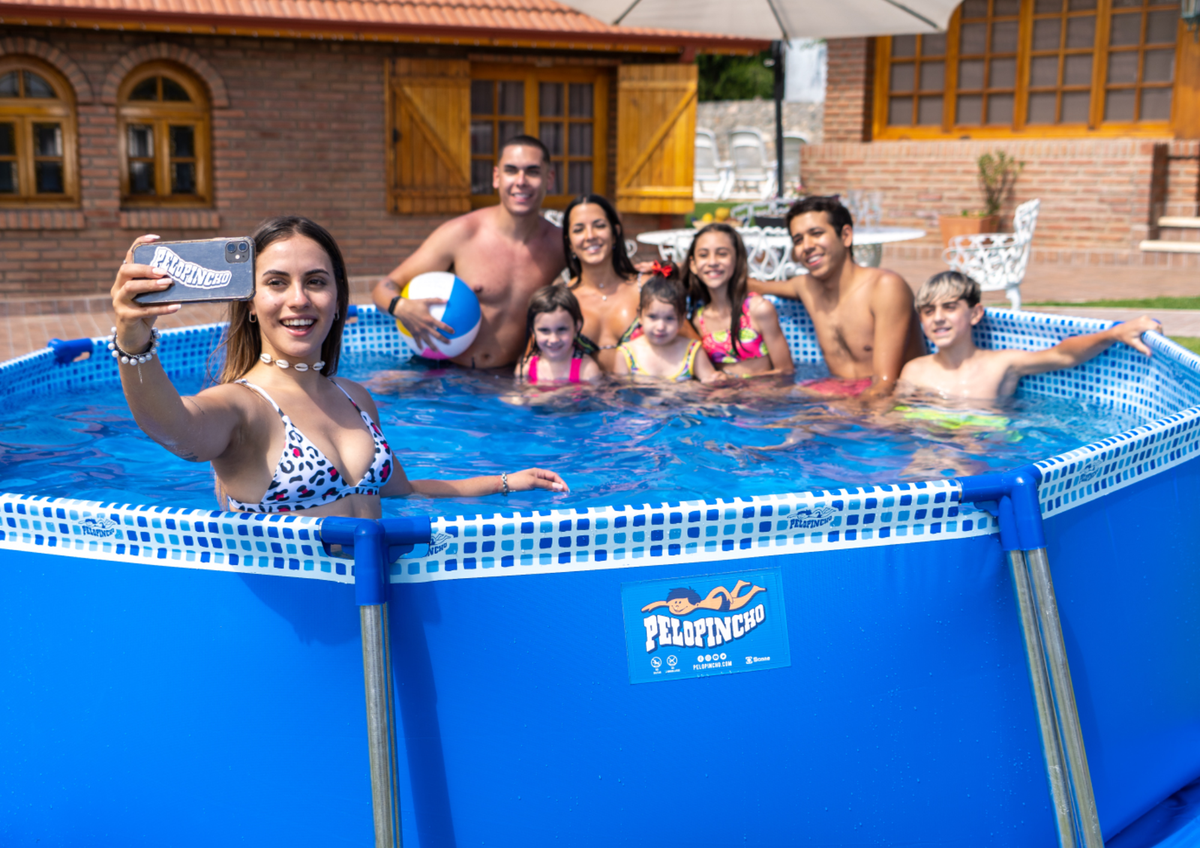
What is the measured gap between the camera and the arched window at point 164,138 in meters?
12.6

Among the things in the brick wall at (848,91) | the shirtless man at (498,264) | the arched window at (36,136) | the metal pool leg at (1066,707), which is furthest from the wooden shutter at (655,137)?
the metal pool leg at (1066,707)

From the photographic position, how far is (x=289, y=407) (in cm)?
278

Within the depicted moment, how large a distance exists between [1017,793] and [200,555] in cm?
198

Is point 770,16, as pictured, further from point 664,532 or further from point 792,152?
point 792,152

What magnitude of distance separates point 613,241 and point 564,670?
4.52 m

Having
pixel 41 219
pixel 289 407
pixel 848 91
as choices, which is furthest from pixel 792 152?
pixel 289 407

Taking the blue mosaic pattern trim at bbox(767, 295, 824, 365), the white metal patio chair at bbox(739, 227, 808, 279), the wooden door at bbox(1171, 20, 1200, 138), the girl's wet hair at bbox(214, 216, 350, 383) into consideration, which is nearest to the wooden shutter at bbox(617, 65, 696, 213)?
the white metal patio chair at bbox(739, 227, 808, 279)

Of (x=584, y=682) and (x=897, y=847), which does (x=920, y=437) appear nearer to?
(x=897, y=847)

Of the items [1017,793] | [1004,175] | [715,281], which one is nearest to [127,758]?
[1017,793]

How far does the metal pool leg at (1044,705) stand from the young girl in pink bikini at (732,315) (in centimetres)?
390

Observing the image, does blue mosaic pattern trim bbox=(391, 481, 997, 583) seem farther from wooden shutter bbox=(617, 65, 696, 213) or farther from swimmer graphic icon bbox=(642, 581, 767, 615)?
wooden shutter bbox=(617, 65, 696, 213)

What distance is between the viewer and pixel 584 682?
2.48 m

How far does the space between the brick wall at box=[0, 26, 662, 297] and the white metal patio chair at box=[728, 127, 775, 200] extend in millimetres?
12198

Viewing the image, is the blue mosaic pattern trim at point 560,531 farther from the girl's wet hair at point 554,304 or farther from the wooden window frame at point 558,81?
the wooden window frame at point 558,81
